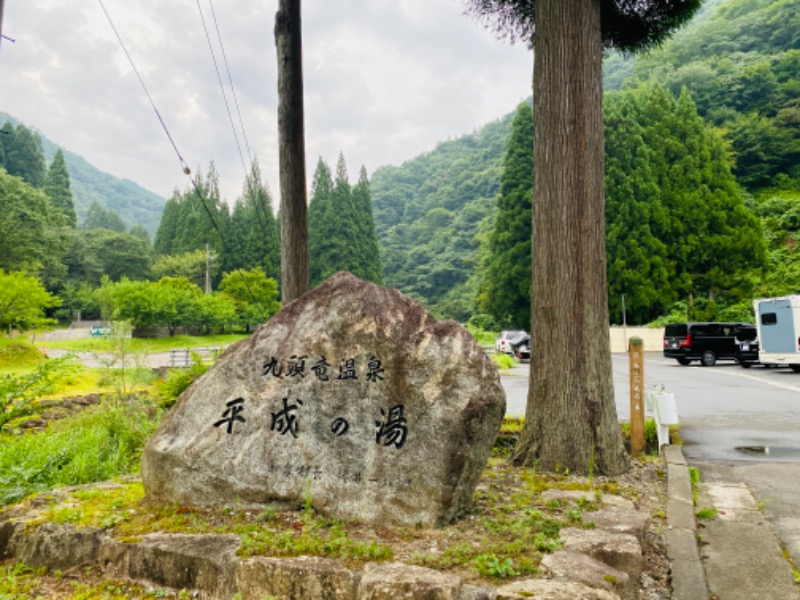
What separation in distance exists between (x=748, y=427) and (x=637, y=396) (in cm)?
355

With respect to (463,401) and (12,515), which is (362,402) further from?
(12,515)

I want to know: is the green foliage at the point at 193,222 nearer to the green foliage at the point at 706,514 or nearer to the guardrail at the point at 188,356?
the guardrail at the point at 188,356

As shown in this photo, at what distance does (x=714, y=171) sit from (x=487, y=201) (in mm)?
35355

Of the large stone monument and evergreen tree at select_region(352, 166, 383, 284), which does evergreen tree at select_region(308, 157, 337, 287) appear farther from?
the large stone monument

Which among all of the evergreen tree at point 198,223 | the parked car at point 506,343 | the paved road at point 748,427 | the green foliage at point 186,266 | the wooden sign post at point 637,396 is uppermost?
the evergreen tree at point 198,223

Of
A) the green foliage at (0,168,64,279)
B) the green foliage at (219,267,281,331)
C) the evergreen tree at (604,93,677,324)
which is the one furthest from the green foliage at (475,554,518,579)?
the green foliage at (0,168,64,279)

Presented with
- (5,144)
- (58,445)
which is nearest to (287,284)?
(58,445)

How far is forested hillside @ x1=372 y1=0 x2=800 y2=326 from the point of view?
30219 mm

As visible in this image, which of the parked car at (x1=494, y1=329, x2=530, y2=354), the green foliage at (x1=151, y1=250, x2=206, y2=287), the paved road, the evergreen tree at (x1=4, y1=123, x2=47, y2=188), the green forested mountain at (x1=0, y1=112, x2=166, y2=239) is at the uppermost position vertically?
the green forested mountain at (x1=0, y1=112, x2=166, y2=239)

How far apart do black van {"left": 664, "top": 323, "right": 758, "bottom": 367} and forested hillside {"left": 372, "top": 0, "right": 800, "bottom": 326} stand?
29.2 ft

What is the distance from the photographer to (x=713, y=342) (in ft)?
68.6

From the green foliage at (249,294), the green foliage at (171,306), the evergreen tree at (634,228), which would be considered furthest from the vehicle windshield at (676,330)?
the green foliage at (249,294)

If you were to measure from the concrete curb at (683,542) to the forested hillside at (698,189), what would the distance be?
551 inches

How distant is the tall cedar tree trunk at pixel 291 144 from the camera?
24.5ft
